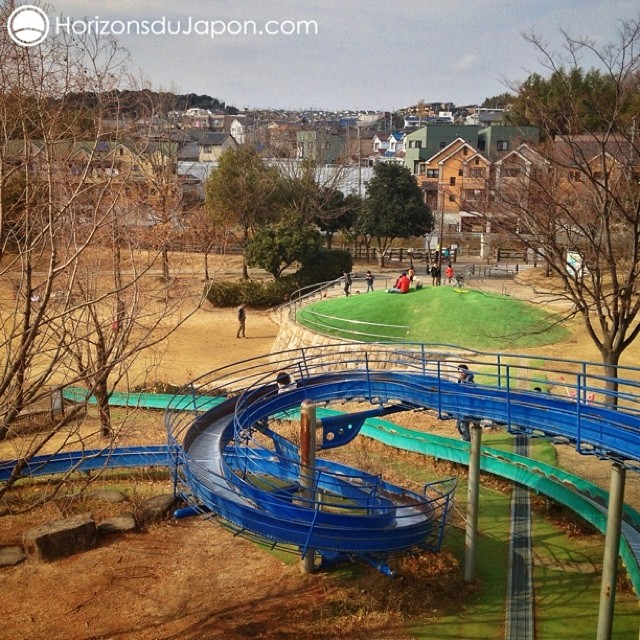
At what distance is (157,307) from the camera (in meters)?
35.1

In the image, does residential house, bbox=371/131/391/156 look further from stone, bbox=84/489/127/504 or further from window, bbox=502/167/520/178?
stone, bbox=84/489/127/504

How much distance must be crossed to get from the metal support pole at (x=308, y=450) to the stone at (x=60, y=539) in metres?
4.25

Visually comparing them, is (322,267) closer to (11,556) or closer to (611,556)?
(11,556)

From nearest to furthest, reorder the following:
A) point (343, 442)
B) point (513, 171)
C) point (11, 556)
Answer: point (11, 556), point (343, 442), point (513, 171)

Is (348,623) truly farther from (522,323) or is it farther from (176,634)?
(522,323)

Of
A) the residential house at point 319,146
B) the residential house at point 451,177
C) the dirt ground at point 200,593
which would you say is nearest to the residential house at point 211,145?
the residential house at point 319,146

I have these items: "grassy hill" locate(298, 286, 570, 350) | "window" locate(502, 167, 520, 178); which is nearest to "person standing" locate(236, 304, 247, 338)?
"grassy hill" locate(298, 286, 570, 350)

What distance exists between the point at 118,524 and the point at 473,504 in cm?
706

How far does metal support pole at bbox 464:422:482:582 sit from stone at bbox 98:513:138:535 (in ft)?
21.7

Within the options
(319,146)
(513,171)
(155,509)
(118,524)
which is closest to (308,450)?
(155,509)

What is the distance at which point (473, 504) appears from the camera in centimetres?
1203

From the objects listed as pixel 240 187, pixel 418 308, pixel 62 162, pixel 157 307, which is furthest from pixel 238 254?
pixel 62 162

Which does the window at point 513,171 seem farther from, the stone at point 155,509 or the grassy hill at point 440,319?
the stone at point 155,509

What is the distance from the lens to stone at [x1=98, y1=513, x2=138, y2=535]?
13.9 meters
